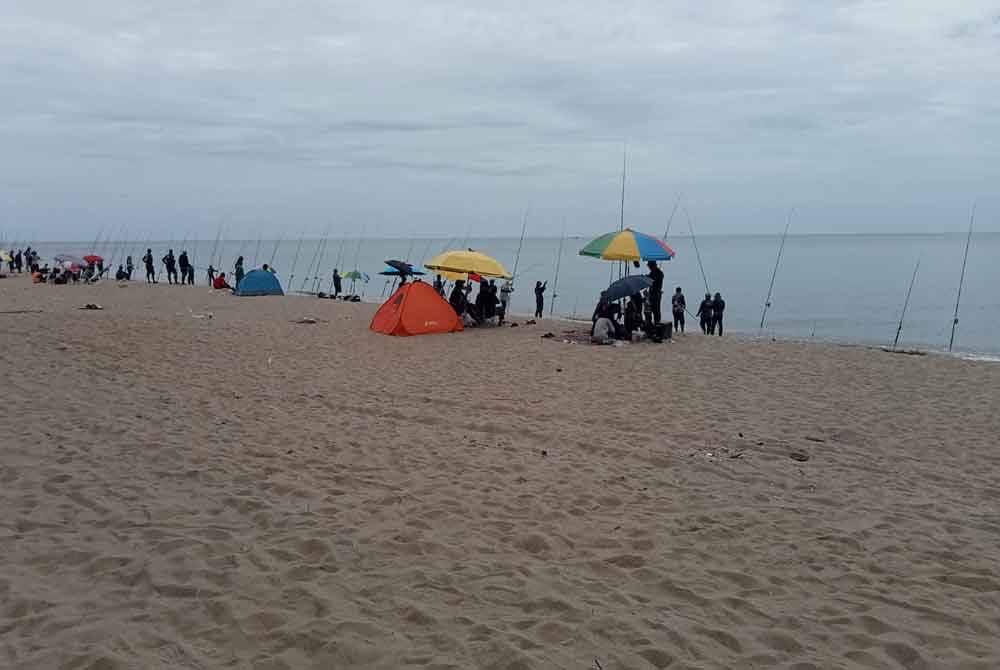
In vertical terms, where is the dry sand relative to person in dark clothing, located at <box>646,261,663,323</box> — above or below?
below

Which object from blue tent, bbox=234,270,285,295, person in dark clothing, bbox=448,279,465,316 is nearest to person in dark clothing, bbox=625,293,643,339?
person in dark clothing, bbox=448,279,465,316

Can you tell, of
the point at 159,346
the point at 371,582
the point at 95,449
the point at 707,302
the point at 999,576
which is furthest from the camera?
the point at 707,302

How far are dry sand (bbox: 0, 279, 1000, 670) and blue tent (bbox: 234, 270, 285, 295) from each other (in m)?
17.1

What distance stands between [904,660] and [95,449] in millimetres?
6395

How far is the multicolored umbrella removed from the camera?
14.5 metres

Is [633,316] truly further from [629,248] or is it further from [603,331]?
[629,248]

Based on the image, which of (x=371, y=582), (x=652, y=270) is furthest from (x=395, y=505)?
(x=652, y=270)

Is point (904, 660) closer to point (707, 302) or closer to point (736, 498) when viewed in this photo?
point (736, 498)

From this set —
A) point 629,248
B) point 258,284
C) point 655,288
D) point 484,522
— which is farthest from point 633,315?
point 258,284

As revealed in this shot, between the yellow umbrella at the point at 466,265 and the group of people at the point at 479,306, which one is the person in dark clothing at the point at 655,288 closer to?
the yellow umbrella at the point at 466,265

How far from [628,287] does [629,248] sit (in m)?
0.83

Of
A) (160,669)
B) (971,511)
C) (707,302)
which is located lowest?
(160,669)

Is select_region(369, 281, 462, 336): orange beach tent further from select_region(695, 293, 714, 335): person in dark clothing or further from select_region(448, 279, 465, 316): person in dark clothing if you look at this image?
select_region(695, 293, 714, 335): person in dark clothing

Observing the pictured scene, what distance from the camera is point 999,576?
4516 mm
